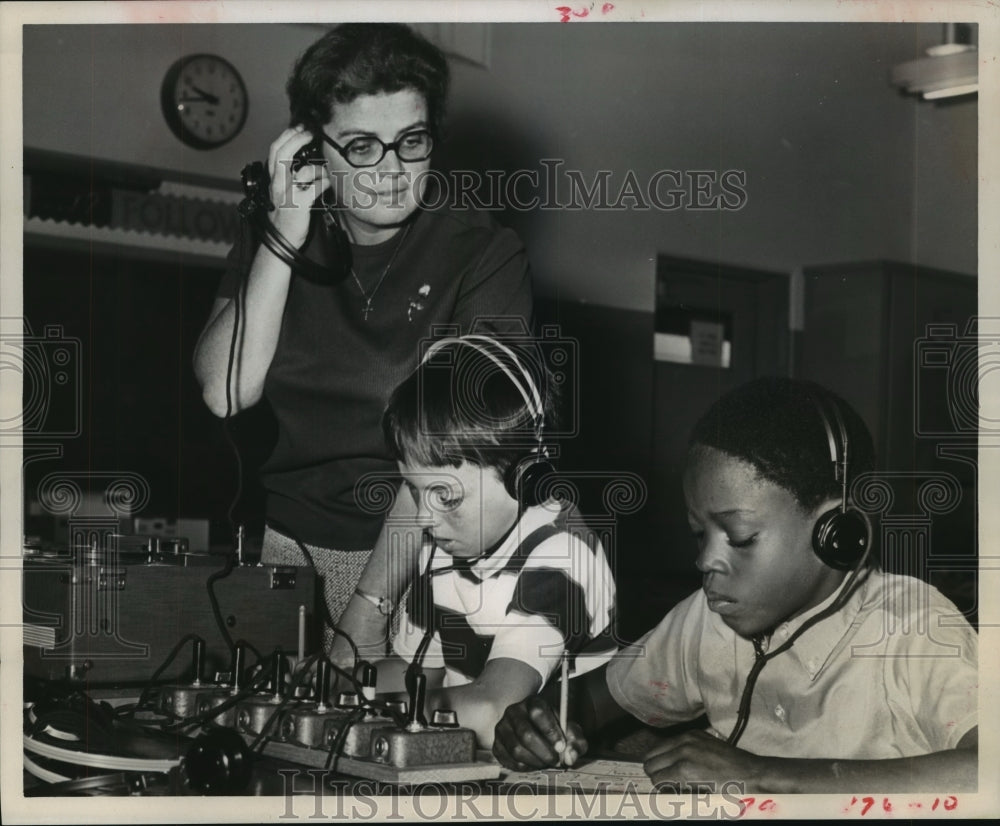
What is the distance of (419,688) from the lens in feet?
4.57

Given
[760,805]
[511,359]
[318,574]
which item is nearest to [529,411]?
[511,359]

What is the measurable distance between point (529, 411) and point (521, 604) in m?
0.26

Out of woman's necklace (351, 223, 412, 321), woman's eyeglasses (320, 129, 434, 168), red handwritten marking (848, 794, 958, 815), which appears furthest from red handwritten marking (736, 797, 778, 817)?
woman's eyeglasses (320, 129, 434, 168)

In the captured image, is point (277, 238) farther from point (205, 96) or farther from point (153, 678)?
point (153, 678)

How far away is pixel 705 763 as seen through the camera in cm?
156

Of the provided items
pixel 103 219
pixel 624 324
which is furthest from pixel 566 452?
pixel 103 219

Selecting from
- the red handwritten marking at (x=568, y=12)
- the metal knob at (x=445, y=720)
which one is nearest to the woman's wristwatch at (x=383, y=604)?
the metal knob at (x=445, y=720)

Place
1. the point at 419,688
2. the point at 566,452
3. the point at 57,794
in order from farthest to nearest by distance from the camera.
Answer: the point at 566,452 < the point at 57,794 < the point at 419,688

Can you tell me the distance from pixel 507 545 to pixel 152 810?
1.86 ft

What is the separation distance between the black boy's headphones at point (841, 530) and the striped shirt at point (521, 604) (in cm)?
30

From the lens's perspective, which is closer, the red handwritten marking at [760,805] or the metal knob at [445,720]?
the metal knob at [445,720]

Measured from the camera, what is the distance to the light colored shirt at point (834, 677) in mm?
1556

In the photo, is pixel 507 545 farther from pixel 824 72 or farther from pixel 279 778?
pixel 824 72

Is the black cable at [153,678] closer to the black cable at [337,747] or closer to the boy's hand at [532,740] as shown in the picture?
the black cable at [337,747]
